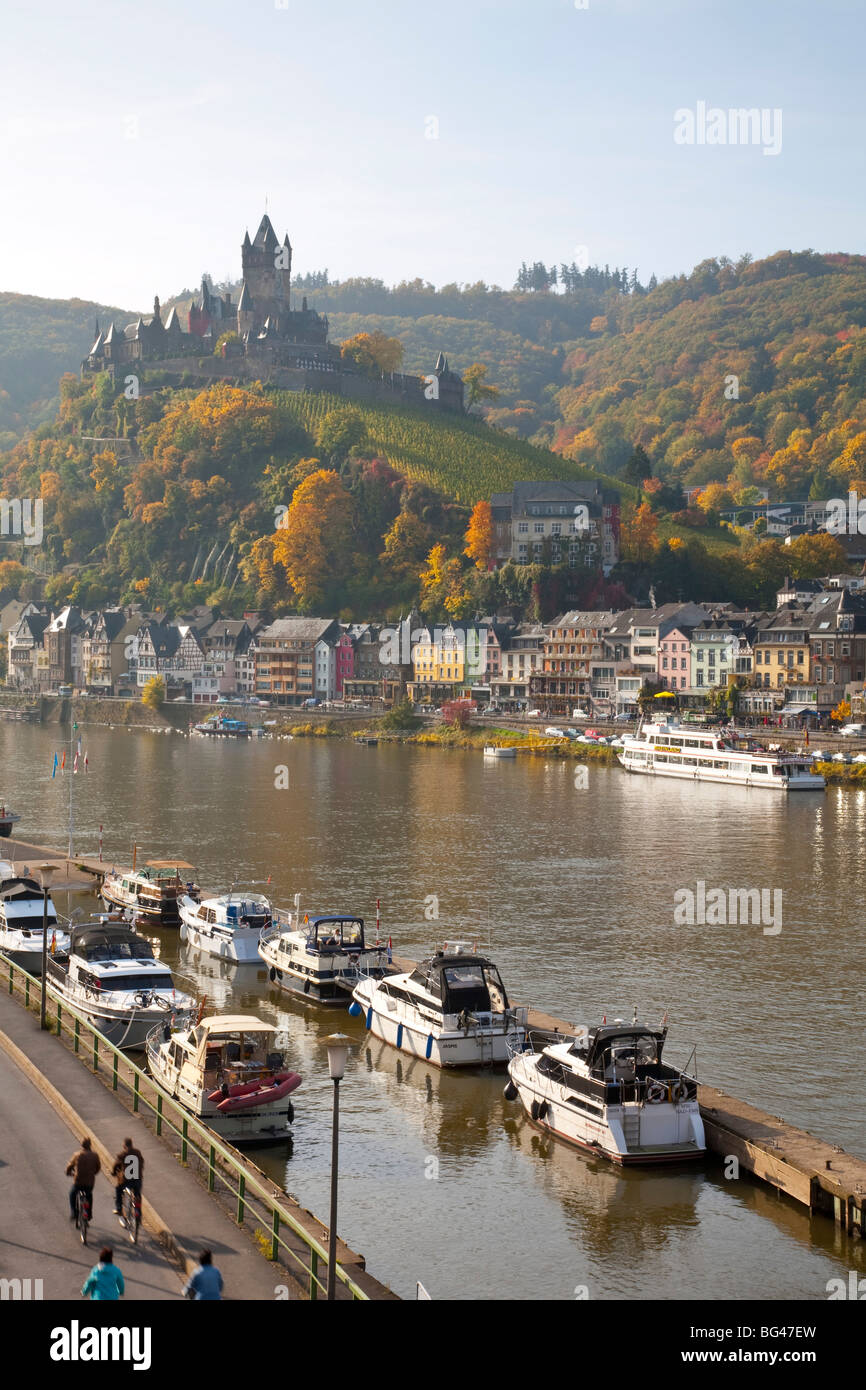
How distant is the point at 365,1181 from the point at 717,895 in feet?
99.4

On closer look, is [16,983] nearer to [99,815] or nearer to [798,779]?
[99,815]

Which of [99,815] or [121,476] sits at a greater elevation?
[121,476]

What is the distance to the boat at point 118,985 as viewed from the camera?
33.2 m

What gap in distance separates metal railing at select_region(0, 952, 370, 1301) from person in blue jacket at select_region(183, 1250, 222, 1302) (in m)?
1.26

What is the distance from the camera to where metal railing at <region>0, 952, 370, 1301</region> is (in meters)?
18.4

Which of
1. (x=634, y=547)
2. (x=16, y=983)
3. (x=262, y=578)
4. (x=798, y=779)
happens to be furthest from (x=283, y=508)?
(x=16, y=983)

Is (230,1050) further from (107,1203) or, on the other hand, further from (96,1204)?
(96,1204)

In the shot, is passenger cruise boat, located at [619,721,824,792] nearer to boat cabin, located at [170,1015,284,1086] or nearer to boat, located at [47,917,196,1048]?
boat, located at [47,917,196,1048]

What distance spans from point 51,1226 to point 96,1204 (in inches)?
38.1

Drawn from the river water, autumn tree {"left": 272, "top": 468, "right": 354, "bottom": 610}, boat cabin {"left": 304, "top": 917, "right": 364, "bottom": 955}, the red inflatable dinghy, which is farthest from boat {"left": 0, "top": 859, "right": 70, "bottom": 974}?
autumn tree {"left": 272, "top": 468, "right": 354, "bottom": 610}

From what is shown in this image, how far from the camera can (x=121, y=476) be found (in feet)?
647

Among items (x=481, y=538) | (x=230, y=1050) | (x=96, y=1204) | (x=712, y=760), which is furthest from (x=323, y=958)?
(x=481, y=538)

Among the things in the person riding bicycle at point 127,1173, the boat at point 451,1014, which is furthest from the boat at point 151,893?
the person riding bicycle at point 127,1173

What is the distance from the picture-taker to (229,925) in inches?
1692
